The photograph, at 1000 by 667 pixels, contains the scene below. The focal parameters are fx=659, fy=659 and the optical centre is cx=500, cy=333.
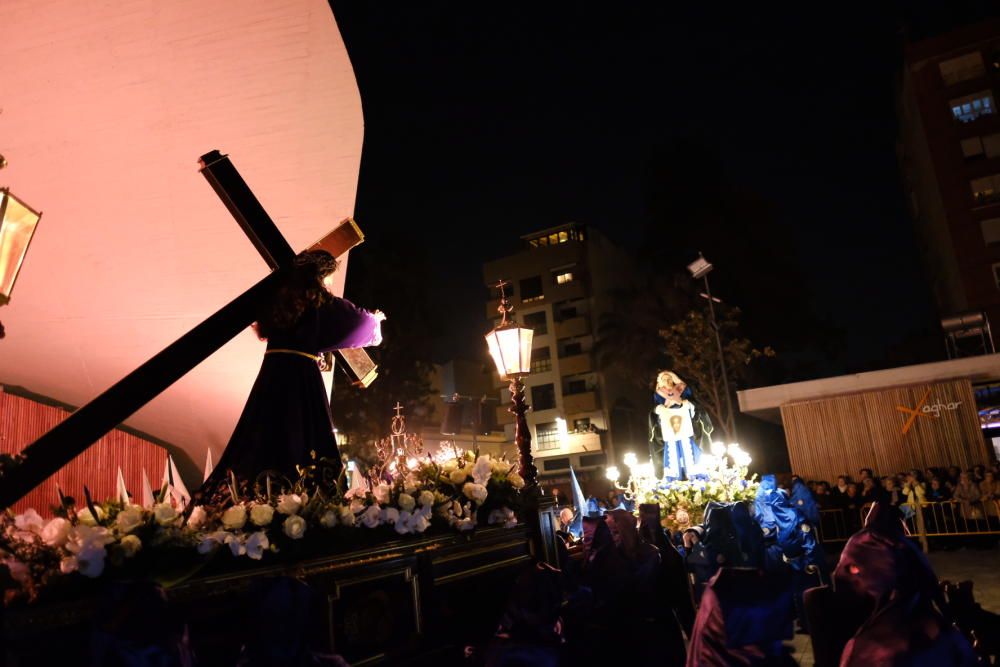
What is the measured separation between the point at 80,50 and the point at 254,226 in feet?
6.00

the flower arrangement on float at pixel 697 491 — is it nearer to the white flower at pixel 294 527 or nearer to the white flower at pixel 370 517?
the white flower at pixel 370 517

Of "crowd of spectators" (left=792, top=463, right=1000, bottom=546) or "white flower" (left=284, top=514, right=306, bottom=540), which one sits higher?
"white flower" (left=284, top=514, right=306, bottom=540)

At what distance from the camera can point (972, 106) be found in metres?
29.9

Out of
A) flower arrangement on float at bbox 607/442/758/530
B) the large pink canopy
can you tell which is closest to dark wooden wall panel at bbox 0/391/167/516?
the large pink canopy

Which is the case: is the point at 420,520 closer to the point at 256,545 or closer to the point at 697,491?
the point at 256,545

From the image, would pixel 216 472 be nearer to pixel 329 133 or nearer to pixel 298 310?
pixel 298 310

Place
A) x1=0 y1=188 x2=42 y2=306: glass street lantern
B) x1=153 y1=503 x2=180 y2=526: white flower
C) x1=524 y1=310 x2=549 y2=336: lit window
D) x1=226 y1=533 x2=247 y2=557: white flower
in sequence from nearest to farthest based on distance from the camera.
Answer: x1=153 y1=503 x2=180 y2=526: white flower < x1=226 y1=533 x2=247 y2=557: white flower < x1=0 y1=188 x2=42 y2=306: glass street lantern < x1=524 y1=310 x2=549 y2=336: lit window

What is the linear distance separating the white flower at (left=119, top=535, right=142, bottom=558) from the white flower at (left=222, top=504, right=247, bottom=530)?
37 cm

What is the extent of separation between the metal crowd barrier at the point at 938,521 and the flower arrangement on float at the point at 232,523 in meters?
10.7

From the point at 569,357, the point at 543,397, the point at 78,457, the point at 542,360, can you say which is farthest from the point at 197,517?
the point at 542,360

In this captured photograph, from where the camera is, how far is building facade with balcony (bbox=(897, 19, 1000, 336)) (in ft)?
94.3

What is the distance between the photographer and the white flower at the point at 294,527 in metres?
2.99

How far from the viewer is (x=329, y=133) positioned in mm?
6406

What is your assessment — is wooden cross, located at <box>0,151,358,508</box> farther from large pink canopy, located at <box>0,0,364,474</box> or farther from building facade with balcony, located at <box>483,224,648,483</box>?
building facade with balcony, located at <box>483,224,648,483</box>
